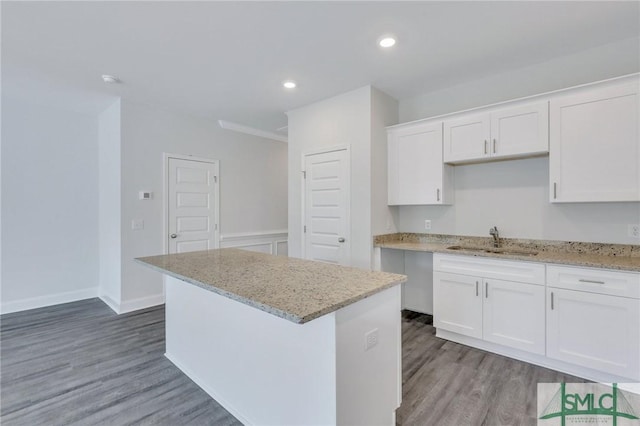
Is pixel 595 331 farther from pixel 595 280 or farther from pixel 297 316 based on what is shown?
pixel 297 316

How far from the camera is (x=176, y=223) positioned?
425 centimetres

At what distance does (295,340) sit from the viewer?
5.03ft

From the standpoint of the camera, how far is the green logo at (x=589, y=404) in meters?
1.87

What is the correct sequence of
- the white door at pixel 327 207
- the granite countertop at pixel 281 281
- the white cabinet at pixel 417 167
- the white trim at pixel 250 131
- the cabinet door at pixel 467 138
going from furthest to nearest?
the white trim at pixel 250 131 → the white door at pixel 327 207 → the white cabinet at pixel 417 167 → the cabinet door at pixel 467 138 → the granite countertop at pixel 281 281

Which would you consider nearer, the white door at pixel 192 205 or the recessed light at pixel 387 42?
the recessed light at pixel 387 42

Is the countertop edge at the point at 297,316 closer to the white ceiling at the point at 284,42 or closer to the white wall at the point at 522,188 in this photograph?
the white ceiling at the point at 284,42

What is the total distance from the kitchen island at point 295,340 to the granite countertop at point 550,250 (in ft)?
4.68

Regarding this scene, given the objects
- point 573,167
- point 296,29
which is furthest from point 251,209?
point 573,167

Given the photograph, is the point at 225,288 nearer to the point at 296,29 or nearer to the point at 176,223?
the point at 296,29

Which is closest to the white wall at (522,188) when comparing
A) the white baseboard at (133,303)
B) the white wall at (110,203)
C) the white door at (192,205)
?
the white door at (192,205)

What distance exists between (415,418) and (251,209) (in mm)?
4011

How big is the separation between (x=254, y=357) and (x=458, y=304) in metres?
2.03

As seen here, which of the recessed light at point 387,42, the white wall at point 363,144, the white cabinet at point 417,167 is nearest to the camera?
the recessed light at point 387,42

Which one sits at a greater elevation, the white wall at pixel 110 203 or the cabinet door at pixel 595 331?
the white wall at pixel 110 203
